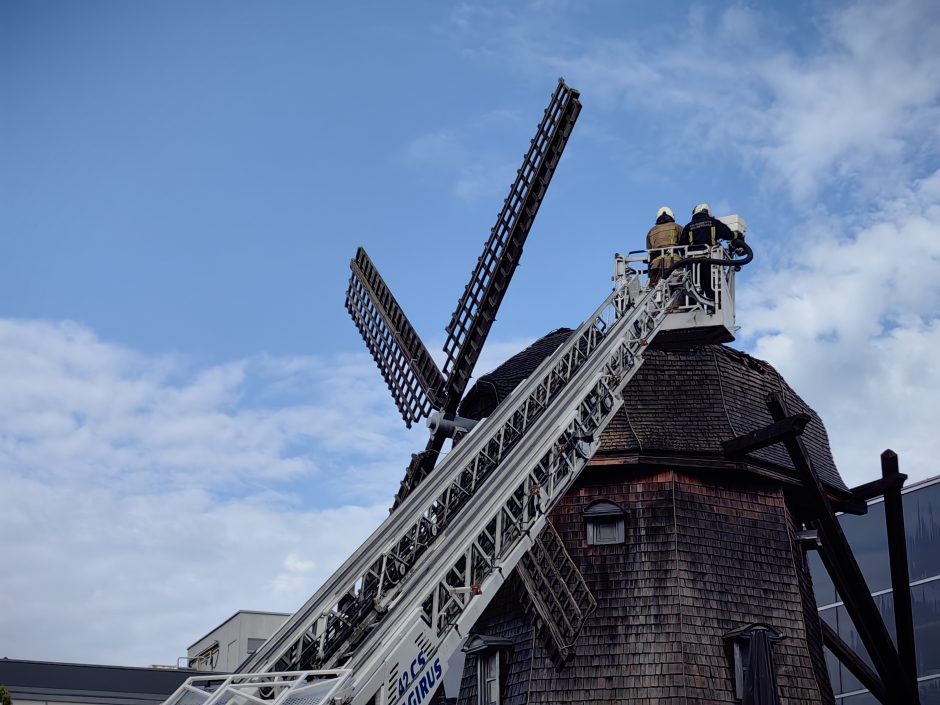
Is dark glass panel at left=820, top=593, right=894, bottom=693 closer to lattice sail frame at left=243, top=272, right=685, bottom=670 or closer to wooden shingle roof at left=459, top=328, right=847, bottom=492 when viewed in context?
wooden shingle roof at left=459, top=328, right=847, bottom=492

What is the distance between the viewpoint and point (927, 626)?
26312 millimetres

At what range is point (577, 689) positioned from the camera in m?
17.9

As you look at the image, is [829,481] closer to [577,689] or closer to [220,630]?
[577,689]

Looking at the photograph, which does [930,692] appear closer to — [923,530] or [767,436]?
[923,530]

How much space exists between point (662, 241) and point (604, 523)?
6451mm

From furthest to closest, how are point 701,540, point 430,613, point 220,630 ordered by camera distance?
1. point 220,630
2. point 701,540
3. point 430,613

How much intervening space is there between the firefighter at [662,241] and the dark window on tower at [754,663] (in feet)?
23.5

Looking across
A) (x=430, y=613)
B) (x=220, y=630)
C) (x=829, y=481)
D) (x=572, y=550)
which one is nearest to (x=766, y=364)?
(x=829, y=481)

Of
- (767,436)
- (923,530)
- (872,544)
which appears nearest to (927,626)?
(923,530)

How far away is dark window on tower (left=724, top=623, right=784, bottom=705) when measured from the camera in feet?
55.0

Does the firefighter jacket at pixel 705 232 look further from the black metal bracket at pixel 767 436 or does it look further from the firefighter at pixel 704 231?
the black metal bracket at pixel 767 436

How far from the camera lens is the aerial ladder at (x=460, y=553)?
1295 centimetres

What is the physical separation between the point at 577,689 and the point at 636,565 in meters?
2.21

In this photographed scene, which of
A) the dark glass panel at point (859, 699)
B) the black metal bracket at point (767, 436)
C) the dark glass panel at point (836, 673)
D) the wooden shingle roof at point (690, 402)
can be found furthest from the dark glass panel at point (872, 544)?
the black metal bracket at point (767, 436)
